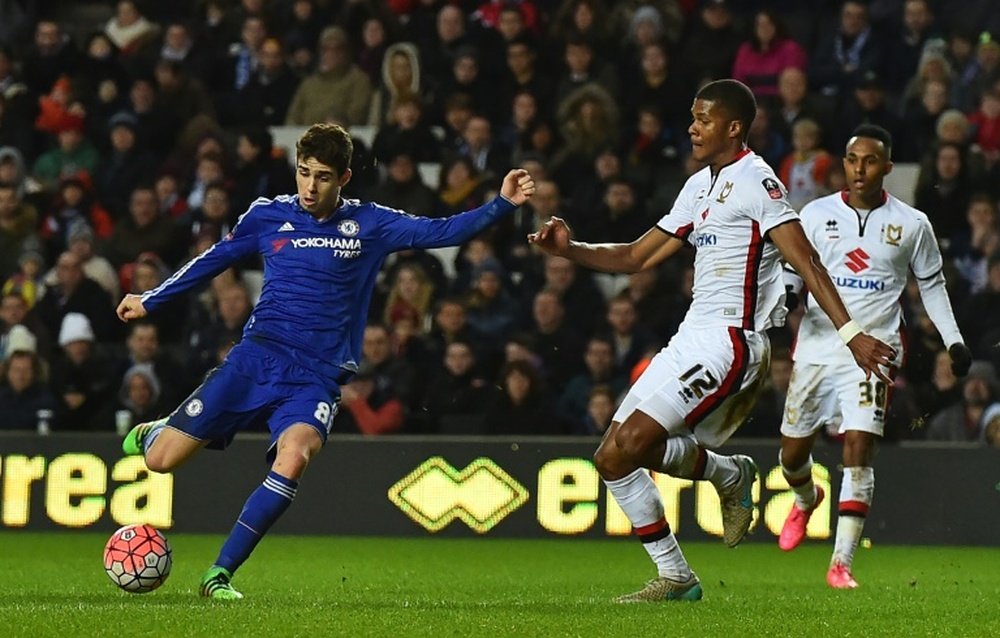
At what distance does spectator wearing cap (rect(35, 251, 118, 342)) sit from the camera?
1736 cm

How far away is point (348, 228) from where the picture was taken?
933 cm

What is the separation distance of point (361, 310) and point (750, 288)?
71.9 inches

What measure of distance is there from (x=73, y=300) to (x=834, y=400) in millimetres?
8340

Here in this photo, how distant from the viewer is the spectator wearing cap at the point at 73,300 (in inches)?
683

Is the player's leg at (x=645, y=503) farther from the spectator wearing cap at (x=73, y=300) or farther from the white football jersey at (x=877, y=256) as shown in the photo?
the spectator wearing cap at (x=73, y=300)

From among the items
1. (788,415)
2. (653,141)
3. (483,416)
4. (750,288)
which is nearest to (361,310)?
(750,288)

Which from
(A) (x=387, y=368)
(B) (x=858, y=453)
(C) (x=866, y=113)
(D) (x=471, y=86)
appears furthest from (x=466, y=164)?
(B) (x=858, y=453)

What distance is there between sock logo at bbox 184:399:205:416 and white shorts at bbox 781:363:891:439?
364cm

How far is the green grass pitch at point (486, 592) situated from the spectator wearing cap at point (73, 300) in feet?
10.1

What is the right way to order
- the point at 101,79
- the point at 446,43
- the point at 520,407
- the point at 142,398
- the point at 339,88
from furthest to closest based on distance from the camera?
1. the point at 101,79
2. the point at 446,43
3. the point at 339,88
4. the point at 142,398
5. the point at 520,407

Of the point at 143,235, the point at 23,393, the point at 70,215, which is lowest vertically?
the point at 23,393

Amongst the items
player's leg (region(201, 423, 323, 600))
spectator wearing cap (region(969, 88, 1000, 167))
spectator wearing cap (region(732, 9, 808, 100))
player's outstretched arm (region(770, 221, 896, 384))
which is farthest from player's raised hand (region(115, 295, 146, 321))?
spectator wearing cap (region(969, 88, 1000, 167))

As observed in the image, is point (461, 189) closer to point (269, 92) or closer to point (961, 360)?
point (269, 92)

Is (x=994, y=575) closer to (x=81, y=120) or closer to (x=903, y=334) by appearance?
(x=903, y=334)
